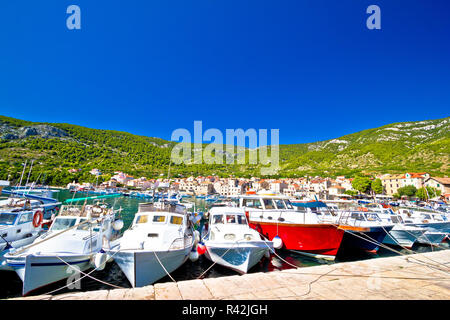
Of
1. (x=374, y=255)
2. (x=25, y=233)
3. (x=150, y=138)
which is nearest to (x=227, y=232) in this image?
(x=374, y=255)

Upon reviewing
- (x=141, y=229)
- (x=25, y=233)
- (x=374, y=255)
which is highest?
(x=141, y=229)

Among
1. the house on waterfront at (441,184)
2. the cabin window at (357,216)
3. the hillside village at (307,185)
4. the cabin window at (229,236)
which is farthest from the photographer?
the hillside village at (307,185)

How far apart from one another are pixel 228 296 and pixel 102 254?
691cm

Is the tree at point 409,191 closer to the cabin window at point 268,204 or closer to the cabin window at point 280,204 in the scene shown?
the cabin window at point 280,204

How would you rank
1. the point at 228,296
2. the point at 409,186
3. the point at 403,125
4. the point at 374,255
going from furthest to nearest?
the point at 403,125 → the point at 409,186 → the point at 374,255 → the point at 228,296

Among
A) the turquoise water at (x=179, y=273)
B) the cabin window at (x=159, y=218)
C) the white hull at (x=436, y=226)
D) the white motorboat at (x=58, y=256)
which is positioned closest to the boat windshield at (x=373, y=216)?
the turquoise water at (x=179, y=273)

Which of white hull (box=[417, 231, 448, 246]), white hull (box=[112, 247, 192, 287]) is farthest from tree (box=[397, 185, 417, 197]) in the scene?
white hull (box=[112, 247, 192, 287])

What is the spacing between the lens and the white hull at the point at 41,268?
688 centimetres

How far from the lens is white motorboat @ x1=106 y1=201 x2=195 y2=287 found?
23.4 ft

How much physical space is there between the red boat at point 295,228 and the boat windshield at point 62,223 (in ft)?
32.1
